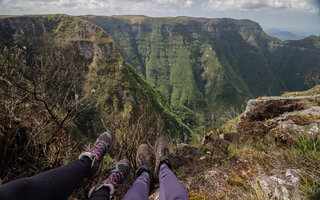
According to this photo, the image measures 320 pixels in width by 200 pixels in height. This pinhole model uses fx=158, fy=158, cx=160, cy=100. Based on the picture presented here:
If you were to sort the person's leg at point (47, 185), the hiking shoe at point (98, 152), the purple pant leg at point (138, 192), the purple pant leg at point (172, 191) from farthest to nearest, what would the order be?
1. the hiking shoe at point (98, 152)
2. the purple pant leg at point (138, 192)
3. the purple pant leg at point (172, 191)
4. the person's leg at point (47, 185)

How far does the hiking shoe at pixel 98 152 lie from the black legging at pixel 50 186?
1.04 feet

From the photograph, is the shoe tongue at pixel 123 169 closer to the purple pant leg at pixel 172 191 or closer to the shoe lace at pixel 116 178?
the shoe lace at pixel 116 178

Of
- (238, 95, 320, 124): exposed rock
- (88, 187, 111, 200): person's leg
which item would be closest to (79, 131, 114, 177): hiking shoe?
(88, 187, 111, 200): person's leg

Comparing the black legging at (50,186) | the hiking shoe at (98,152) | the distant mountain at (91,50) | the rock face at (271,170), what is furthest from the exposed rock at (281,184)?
the distant mountain at (91,50)

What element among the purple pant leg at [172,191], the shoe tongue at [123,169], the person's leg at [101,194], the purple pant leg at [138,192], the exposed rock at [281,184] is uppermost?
the exposed rock at [281,184]

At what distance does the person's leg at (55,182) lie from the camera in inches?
75.3

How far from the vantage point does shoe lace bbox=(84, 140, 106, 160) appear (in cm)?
370

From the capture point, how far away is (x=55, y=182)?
239 centimetres

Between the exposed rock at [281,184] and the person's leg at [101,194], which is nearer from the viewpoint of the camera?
the exposed rock at [281,184]

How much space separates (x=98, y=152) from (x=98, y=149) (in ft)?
0.42

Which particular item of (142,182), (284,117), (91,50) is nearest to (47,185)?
(142,182)

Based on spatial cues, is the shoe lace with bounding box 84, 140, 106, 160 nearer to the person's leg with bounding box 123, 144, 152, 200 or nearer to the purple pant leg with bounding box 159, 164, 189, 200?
the person's leg with bounding box 123, 144, 152, 200

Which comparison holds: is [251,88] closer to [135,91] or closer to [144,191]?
[135,91]

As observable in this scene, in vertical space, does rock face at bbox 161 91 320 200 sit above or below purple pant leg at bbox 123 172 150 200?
above
